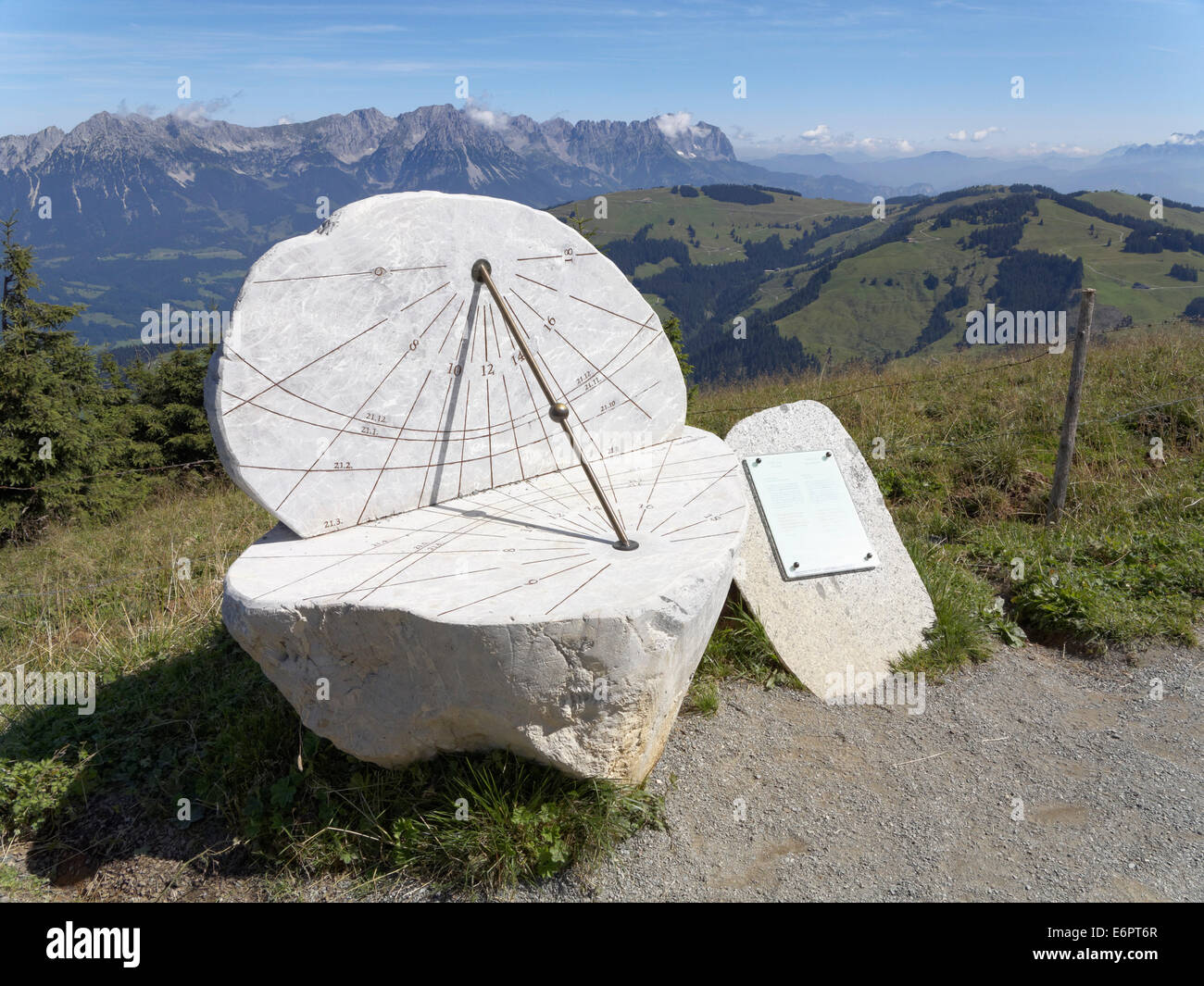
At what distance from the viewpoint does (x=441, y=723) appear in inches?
137

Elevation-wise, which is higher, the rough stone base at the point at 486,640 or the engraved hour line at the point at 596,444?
the engraved hour line at the point at 596,444

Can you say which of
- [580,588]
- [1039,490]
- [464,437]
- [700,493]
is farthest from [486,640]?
[1039,490]

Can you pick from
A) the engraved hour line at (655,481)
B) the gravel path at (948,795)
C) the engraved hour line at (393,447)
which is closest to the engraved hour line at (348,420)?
the engraved hour line at (393,447)

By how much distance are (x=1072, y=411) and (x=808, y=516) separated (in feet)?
8.33

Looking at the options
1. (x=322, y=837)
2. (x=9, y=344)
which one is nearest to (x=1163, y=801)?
(x=322, y=837)

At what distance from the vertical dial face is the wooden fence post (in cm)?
347

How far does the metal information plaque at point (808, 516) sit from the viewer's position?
17.6 ft

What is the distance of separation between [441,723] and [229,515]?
5.76 metres

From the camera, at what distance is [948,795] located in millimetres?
3955

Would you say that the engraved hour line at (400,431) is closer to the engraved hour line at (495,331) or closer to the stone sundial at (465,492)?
the stone sundial at (465,492)

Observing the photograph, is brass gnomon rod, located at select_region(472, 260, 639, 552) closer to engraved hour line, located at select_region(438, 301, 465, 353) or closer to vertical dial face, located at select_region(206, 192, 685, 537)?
vertical dial face, located at select_region(206, 192, 685, 537)

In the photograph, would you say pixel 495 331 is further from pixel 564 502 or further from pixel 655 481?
pixel 655 481

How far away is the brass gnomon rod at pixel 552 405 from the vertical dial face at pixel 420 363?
0.20 ft

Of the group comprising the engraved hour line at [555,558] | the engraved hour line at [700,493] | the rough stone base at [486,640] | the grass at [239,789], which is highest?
the engraved hour line at [700,493]
